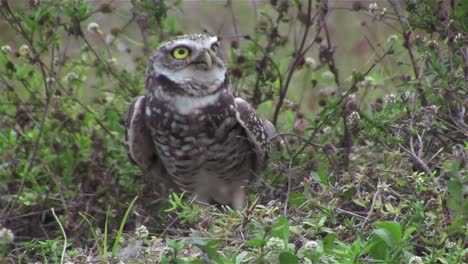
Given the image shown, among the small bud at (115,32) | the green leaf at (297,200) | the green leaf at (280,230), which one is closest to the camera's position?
the green leaf at (280,230)

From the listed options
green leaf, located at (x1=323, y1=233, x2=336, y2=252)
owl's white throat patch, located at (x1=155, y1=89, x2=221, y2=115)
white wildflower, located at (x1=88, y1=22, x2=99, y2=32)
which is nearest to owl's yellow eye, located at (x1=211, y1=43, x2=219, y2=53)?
owl's white throat patch, located at (x1=155, y1=89, x2=221, y2=115)

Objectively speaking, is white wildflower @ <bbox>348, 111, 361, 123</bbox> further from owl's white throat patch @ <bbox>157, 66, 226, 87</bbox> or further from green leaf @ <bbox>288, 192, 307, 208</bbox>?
owl's white throat patch @ <bbox>157, 66, 226, 87</bbox>

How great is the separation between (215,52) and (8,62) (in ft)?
3.65

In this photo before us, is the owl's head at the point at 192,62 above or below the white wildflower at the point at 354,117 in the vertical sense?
above

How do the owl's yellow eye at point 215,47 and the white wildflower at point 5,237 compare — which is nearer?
the white wildflower at point 5,237

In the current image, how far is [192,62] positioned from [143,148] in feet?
1.96

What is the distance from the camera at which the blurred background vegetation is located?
3.12m

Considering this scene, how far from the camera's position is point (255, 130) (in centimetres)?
441

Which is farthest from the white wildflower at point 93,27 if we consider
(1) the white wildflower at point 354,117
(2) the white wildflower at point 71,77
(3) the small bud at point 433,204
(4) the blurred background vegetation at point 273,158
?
(3) the small bud at point 433,204

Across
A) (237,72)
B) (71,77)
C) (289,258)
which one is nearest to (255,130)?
(237,72)

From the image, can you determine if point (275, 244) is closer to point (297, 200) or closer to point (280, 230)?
point (280, 230)

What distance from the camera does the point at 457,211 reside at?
3129 mm

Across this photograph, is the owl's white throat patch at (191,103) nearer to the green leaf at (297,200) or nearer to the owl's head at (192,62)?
the owl's head at (192,62)

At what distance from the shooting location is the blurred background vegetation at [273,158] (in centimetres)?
312
